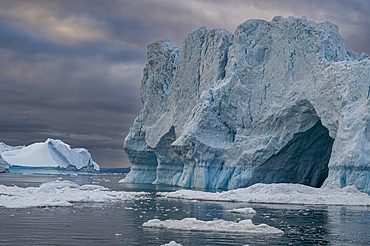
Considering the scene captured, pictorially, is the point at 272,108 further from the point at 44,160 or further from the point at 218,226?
the point at 44,160

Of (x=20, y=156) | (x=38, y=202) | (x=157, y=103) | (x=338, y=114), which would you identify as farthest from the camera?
(x=20, y=156)

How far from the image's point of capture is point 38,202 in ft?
58.7

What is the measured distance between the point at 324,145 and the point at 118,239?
28.2 metres

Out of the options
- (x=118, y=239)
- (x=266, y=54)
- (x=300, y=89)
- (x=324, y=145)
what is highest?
(x=266, y=54)

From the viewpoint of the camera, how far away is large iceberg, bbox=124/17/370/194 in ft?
90.0

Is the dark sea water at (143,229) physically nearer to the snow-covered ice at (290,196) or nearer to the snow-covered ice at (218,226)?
the snow-covered ice at (218,226)

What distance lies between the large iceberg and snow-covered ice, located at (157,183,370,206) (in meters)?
2.37

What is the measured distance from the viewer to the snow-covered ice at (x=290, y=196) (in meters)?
21.8

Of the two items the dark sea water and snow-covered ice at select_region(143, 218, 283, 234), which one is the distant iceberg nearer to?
the dark sea water

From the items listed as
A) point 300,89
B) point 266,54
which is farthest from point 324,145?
point 266,54

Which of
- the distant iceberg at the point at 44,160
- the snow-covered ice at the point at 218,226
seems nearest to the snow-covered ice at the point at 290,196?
the snow-covered ice at the point at 218,226

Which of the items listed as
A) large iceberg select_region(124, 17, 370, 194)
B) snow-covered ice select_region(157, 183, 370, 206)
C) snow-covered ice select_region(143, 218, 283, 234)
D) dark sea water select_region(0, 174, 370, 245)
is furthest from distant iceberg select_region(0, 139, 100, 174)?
snow-covered ice select_region(143, 218, 283, 234)

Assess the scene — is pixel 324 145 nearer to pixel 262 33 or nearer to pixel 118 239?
pixel 262 33

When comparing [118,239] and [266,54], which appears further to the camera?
[266,54]
